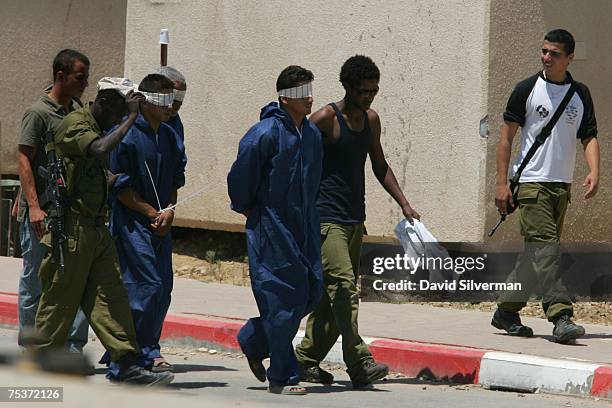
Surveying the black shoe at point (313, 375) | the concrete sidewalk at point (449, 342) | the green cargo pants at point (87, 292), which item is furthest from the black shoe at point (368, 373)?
the green cargo pants at point (87, 292)

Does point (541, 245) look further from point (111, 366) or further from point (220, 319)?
point (111, 366)

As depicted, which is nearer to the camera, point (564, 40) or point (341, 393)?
point (341, 393)

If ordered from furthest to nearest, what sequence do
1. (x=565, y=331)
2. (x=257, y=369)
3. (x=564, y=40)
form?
(x=564, y=40) → (x=565, y=331) → (x=257, y=369)

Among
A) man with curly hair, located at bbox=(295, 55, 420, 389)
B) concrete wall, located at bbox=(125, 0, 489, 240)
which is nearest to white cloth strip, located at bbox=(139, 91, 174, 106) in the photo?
man with curly hair, located at bbox=(295, 55, 420, 389)

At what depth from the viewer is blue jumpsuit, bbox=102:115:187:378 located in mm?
7723

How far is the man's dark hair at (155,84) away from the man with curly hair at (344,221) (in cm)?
82

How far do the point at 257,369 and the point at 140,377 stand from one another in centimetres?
67

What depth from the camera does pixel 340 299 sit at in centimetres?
780

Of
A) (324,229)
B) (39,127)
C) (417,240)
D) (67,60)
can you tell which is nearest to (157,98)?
(67,60)

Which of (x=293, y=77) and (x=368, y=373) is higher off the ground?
(x=293, y=77)

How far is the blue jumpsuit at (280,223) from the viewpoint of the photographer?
744cm

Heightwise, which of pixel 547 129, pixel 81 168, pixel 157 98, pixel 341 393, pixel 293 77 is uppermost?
pixel 293 77

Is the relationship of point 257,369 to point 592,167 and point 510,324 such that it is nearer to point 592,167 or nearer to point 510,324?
point 510,324

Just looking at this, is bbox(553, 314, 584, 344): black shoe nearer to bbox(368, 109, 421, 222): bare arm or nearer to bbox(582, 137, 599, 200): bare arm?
bbox(582, 137, 599, 200): bare arm
